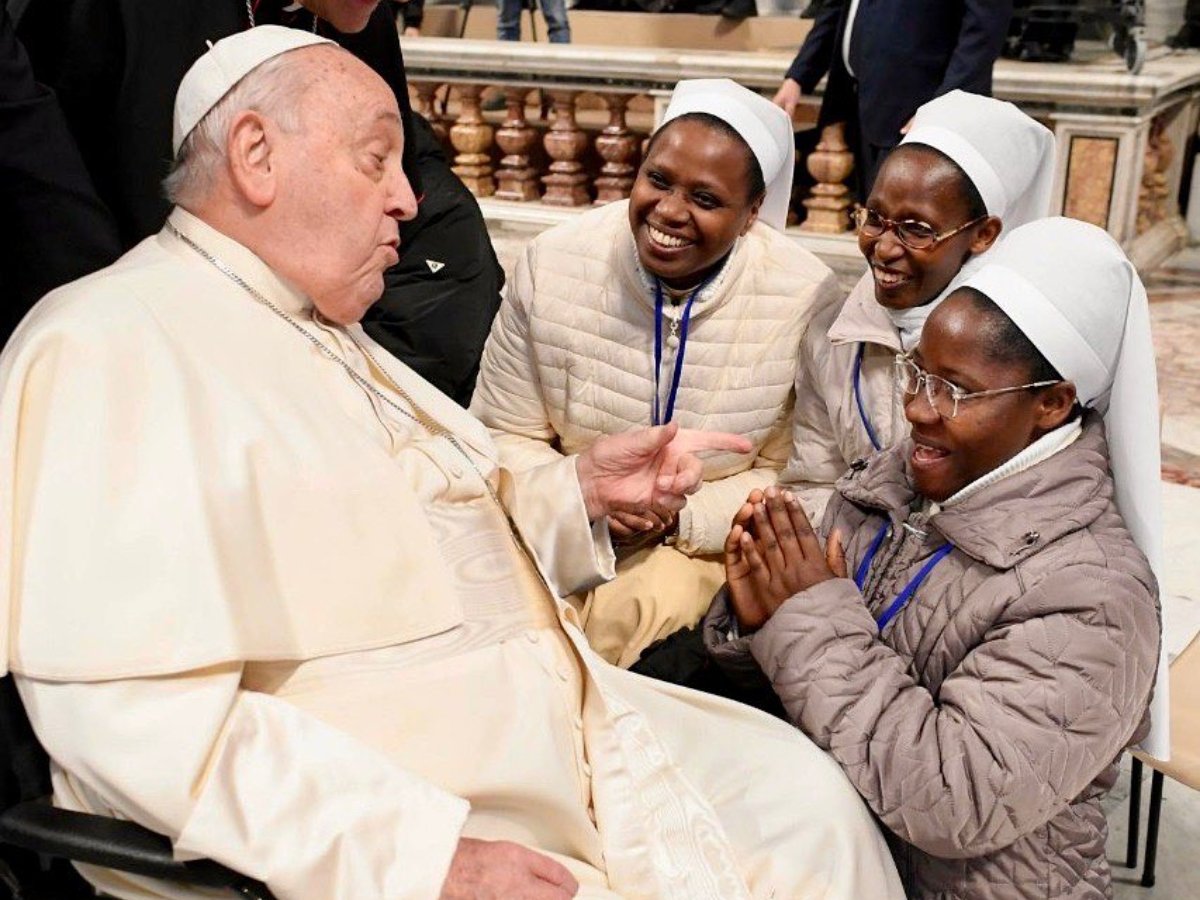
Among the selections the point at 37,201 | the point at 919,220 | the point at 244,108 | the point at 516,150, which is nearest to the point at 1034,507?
the point at 919,220

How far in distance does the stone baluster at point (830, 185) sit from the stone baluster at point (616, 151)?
1.05 meters

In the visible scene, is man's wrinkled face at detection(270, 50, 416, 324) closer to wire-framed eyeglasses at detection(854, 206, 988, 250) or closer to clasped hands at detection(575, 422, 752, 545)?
clasped hands at detection(575, 422, 752, 545)

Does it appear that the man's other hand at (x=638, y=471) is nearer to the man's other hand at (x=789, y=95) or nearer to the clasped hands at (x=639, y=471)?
the clasped hands at (x=639, y=471)

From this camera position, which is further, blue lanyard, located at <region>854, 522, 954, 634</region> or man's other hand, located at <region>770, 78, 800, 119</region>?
man's other hand, located at <region>770, 78, 800, 119</region>

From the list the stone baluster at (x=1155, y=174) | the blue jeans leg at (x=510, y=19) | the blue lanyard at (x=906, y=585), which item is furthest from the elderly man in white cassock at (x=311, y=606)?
the blue jeans leg at (x=510, y=19)

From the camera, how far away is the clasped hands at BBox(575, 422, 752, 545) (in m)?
2.61

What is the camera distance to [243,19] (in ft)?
9.65

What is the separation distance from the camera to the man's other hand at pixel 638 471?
2.61 meters

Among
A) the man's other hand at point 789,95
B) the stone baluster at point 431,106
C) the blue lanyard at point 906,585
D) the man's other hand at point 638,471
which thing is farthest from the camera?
the stone baluster at point 431,106

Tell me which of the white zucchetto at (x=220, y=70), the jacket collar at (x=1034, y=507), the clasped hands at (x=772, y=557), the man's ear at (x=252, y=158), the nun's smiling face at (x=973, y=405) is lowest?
the clasped hands at (x=772, y=557)

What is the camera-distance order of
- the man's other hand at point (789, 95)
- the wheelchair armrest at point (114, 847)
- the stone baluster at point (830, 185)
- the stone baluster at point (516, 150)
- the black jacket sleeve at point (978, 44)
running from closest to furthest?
the wheelchair armrest at point (114, 847), the black jacket sleeve at point (978, 44), the man's other hand at point (789, 95), the stone baluster at point (830, 185), the stone baluster at point (516, 150)

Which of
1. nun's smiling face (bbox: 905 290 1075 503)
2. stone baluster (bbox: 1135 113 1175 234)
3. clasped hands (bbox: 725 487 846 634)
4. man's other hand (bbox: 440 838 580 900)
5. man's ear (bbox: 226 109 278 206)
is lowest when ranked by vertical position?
stone baluster (bbox: 1135 113 1175 234)

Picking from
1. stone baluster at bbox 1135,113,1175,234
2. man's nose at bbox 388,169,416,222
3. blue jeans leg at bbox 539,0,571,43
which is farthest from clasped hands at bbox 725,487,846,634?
blue jeans leg at bbox 539,0,571,43

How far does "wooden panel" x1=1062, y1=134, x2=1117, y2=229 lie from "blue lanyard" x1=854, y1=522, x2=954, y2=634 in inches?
196
